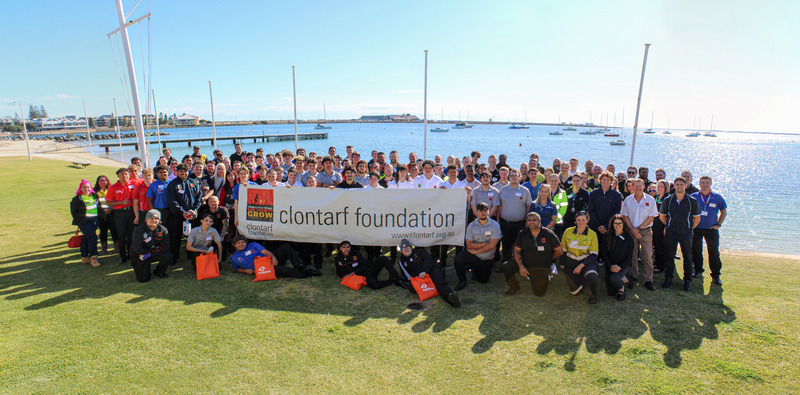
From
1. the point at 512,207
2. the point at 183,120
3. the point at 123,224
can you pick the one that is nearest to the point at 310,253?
the point at 123,224

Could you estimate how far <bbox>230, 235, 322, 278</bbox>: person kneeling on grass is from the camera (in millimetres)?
6980

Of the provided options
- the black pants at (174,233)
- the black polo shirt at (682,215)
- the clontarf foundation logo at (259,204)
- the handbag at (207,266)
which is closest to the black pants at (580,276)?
the black polo shirt at (682,215)

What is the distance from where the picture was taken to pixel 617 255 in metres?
6.24

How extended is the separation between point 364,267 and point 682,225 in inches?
221

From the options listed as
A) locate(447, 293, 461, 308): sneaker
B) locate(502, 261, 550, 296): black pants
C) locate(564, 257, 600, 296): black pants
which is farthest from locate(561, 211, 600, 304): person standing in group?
locate(447, 293, 461, 308): sneaker

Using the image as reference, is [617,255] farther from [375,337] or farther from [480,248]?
[375,337]

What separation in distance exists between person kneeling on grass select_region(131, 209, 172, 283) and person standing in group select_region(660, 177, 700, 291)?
8977 millimetres

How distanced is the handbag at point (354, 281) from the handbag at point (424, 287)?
3.11ft

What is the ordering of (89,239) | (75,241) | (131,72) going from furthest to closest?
(131,72) < (75,241) < (89,239)

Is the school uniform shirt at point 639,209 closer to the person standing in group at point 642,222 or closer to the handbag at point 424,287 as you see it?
the person standing in group at point 642,222

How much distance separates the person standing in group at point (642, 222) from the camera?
654 centimetres

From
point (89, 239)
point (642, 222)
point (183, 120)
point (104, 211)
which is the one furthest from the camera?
point (183, 120)

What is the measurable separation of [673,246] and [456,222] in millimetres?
3835

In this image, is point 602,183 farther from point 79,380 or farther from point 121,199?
point 121,199
